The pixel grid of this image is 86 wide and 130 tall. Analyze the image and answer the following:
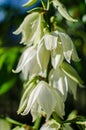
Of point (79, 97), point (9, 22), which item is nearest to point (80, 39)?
point (9, 22)

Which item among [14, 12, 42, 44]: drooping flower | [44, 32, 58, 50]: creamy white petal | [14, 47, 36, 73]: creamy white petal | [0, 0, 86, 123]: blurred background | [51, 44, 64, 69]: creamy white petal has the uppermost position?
[14, 12, 42, 44]: drooping flower

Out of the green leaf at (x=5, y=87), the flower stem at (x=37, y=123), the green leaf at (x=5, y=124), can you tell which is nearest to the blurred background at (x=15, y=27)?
the green leaf at (x=5, y=87)

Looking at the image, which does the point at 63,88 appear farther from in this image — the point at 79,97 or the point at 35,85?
the point at 79,97

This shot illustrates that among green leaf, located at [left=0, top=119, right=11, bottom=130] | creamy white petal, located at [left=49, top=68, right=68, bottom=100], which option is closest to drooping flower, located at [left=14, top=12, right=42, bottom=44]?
creamy white petal, located at [left=49, top=68, right=68, bottom=100]

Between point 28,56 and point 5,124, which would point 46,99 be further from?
point 5,124

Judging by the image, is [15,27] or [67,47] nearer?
[67,47]

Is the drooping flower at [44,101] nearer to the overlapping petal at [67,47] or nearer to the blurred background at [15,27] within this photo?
the overlapping petal at [67,47]

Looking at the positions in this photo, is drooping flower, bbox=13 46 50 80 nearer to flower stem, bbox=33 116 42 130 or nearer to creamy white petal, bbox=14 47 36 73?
creamy white petal, bbox=14 47 36 73

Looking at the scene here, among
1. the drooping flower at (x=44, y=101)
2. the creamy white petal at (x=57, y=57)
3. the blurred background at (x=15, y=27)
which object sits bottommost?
the blurred background at (x=15, y=27)

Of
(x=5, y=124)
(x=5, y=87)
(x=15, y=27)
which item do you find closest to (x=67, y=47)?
(x=5, y=124)
